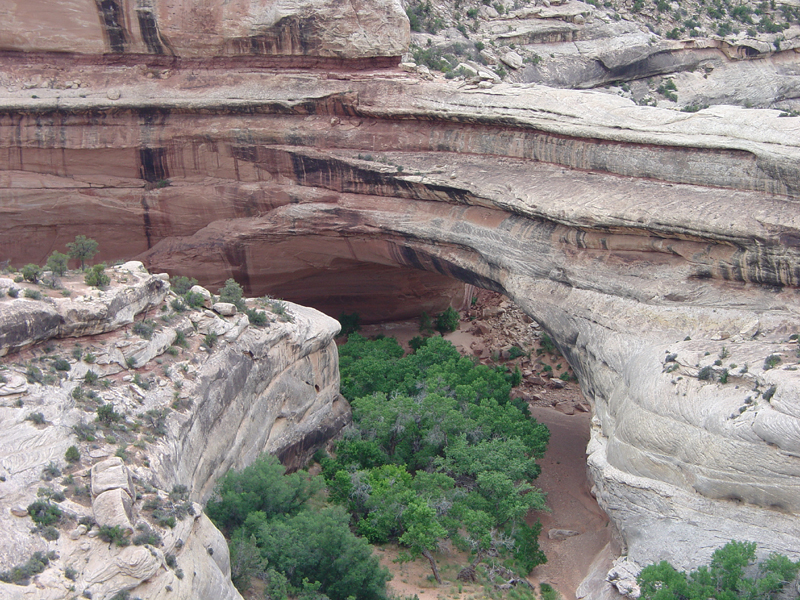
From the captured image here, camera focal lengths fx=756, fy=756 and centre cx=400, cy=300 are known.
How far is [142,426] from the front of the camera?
46.1 ft

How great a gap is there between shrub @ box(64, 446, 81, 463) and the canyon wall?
2.02 meters

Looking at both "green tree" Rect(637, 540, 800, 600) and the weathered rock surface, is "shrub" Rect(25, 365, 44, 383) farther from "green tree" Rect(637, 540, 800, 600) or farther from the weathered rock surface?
"green tree" Rect(637, 540, 800, 600)

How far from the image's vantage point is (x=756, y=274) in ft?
53.9

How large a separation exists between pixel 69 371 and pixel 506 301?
65.4 feet

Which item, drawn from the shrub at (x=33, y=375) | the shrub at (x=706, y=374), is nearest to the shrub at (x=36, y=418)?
the shrub at (x=33, y=375)

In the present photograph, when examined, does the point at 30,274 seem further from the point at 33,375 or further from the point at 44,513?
the point at 44,513

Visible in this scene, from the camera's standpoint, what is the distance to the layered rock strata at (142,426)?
1103 cm

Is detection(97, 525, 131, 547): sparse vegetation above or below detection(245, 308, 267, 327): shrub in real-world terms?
below

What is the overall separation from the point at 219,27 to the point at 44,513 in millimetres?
16555

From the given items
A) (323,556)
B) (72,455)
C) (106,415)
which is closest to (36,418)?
(72,455)

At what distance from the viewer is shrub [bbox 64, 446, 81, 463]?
12.4 meters

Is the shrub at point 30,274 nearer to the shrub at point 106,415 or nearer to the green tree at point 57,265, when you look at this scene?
the green tree at point 57,265

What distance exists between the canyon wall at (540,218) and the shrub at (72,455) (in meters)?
2.02

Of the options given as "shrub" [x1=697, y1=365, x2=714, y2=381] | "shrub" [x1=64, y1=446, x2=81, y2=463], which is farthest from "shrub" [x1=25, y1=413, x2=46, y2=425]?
"shrub" [x1=697, y1=365, x2=714, y2=381]
